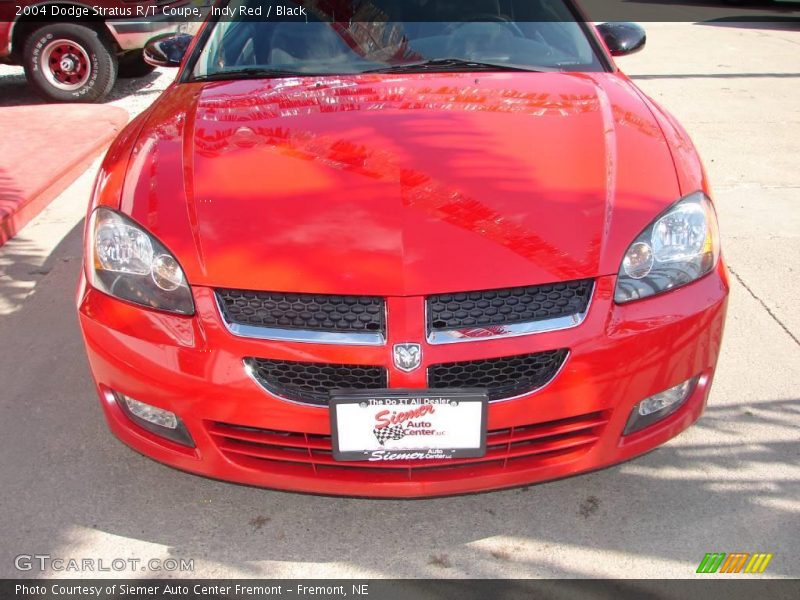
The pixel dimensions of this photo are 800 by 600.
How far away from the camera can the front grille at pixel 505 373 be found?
85.0 inches

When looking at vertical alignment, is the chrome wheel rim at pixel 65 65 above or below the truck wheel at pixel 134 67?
above

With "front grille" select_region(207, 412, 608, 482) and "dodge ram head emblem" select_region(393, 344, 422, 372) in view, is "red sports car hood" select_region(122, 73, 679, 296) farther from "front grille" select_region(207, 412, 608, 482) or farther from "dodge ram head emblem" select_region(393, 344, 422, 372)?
"front grille" select_region(207, 412, 608, 482)

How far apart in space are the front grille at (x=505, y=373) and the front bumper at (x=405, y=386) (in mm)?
29

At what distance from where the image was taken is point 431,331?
2.14 m

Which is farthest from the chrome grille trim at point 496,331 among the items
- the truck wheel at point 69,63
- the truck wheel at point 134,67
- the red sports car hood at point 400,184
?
the truck wheel at point 134,67

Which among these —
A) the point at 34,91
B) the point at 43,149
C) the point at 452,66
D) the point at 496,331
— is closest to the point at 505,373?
the point at 496,331

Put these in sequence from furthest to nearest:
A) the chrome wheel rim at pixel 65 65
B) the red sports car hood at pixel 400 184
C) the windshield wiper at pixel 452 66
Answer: the chrome wheel rim at pixel 65 65 < the windshield wiper at pixel 452 66 < the red sports car hood at pixel 400 184

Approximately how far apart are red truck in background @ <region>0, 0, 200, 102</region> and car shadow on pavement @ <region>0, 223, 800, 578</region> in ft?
20.1

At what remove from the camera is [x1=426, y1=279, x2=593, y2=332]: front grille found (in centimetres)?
216

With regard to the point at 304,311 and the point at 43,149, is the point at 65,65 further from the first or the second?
the point at 304,311

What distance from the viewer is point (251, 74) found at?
3.36 meters

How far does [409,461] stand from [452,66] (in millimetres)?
1759

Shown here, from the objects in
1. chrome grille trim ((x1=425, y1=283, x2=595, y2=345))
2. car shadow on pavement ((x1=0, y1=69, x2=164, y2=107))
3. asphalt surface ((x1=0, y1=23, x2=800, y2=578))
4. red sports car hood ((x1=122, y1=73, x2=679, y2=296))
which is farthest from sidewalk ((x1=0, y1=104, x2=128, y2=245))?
chrome grille trim ((x1=425, y1=283, x2=595, y2=345))

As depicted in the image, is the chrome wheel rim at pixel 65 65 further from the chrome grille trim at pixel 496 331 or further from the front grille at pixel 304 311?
the chrome grille trim at pixel 496 331
